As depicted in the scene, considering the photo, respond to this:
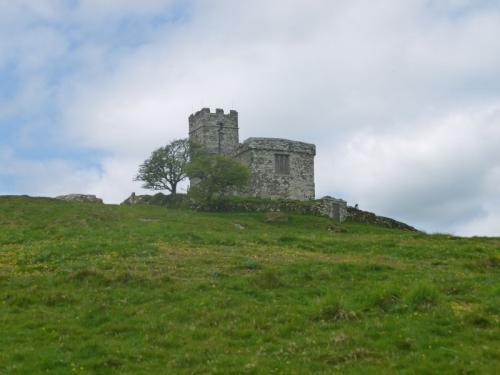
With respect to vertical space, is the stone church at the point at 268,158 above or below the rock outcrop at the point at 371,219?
above

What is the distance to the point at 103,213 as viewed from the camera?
47906 mm

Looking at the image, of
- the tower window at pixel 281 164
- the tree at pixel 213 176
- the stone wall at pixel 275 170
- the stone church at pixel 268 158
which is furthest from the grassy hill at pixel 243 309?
the tower window at pixel 281 164

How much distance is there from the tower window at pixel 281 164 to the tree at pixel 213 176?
9.53 metres

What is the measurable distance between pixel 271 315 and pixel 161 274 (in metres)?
6.08

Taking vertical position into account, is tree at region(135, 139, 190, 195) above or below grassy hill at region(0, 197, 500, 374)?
above

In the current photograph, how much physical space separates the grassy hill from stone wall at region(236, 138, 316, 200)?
4051 centimetres

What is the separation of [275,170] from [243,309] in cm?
5502

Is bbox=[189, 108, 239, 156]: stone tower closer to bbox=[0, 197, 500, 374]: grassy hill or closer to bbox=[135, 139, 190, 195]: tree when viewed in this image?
bbox=[135, 139, 190, 195]: tree

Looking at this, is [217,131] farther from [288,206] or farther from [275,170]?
[288,206]

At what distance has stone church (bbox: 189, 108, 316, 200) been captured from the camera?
72375 mm

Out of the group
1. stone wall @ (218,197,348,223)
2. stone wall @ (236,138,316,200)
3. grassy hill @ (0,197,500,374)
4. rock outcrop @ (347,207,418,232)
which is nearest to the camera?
grassy hill @ (0,197,500,374)

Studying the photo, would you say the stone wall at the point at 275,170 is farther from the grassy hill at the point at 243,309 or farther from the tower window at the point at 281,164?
the grassy hill at the point at 243,309

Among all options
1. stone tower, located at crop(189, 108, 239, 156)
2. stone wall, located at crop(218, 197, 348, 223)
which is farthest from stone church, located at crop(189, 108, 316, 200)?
stone wall, located at crop(218, 197, 348, 223)

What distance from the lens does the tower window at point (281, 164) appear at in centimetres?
7331
